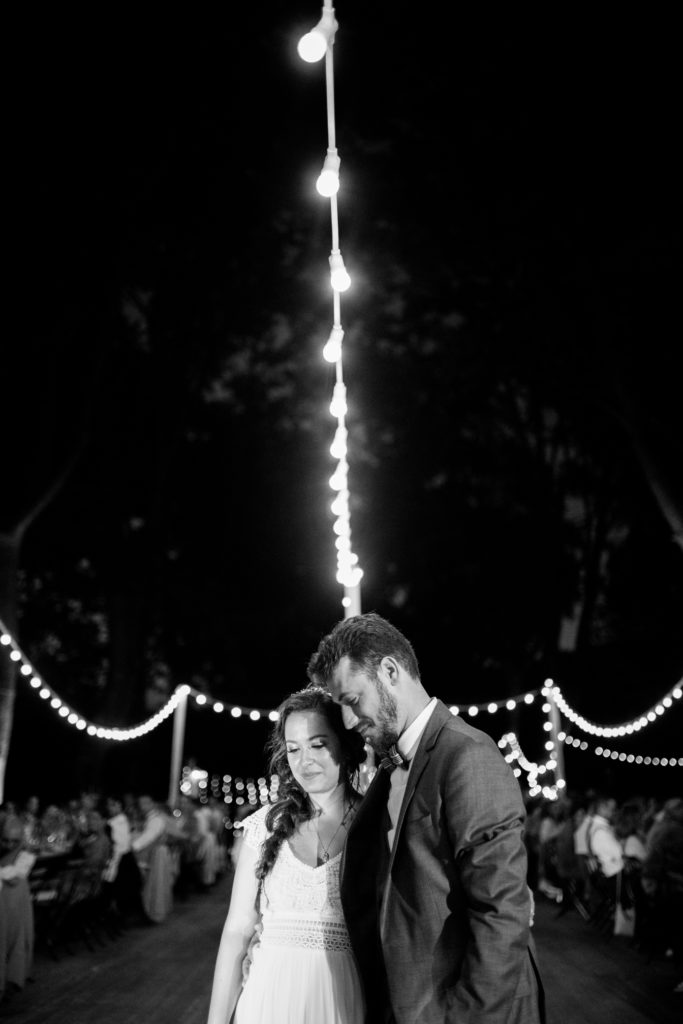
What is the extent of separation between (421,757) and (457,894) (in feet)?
0.92

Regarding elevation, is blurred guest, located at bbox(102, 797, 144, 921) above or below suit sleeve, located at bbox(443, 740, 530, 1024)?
below

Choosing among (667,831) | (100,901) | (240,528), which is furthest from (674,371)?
(240,528)

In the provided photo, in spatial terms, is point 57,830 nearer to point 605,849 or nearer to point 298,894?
point 605,849

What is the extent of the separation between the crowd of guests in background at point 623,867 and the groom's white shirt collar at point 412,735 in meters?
5.60

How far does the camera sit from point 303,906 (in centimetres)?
239

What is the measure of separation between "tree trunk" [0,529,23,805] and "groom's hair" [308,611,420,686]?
862 centimetres

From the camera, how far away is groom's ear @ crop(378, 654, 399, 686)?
7.10 feet

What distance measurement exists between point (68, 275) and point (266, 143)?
12.8 ft

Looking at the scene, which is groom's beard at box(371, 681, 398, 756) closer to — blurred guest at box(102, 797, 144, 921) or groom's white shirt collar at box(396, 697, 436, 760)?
groom's white shirt collar at box(396, 697, 436, 760)

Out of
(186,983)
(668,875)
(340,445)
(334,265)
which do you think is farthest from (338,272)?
(186,983)

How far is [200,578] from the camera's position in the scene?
21.5m

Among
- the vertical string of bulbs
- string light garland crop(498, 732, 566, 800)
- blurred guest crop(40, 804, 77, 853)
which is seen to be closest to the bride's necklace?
the vertical string of bulbs

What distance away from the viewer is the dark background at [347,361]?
1023 centimetres

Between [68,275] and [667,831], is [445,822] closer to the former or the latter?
[667,831]
